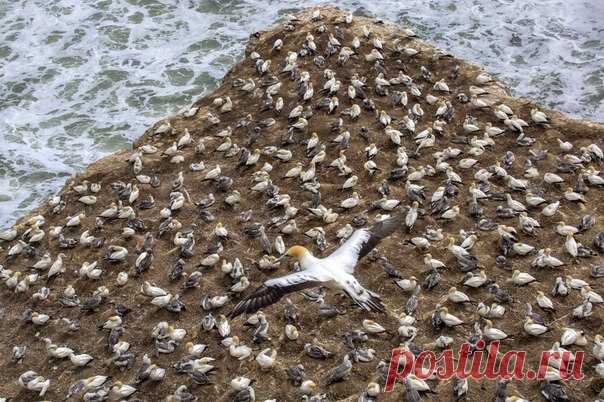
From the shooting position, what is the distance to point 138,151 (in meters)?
14.4

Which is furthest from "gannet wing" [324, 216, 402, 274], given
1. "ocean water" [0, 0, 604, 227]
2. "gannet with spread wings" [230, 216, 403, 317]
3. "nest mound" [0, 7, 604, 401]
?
"ocean water" [0, 0, 604, 227]

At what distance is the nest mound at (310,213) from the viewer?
10156 mm

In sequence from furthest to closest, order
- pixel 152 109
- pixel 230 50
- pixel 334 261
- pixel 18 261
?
pixel 230 50, pixel 152 109, pixel 18 261, pixel 334 261

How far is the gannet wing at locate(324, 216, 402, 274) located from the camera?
10.3 metres

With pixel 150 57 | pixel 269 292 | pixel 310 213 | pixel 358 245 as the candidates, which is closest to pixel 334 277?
pixel 358 245

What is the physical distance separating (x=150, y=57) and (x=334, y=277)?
13.6 meters

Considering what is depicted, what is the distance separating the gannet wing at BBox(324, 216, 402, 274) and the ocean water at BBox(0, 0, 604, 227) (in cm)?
844

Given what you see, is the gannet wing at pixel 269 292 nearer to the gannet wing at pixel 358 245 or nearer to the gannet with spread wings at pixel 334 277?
the gannet with spread wings at pixel 334 277

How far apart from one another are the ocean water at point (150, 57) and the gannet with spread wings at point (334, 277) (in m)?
8.38

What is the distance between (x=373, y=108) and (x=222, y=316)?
19.8 ft

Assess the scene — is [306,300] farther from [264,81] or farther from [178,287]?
[264,81]

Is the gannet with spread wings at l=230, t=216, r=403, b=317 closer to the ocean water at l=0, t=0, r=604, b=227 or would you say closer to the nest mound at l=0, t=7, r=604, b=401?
the nest mound at l=0, t=7, r=604, b=401

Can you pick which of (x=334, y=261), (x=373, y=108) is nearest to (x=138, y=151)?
(x=373, y=108)

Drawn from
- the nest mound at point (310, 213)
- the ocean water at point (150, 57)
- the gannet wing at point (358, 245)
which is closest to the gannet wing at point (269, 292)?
the gannet wing at point (358, 245)
